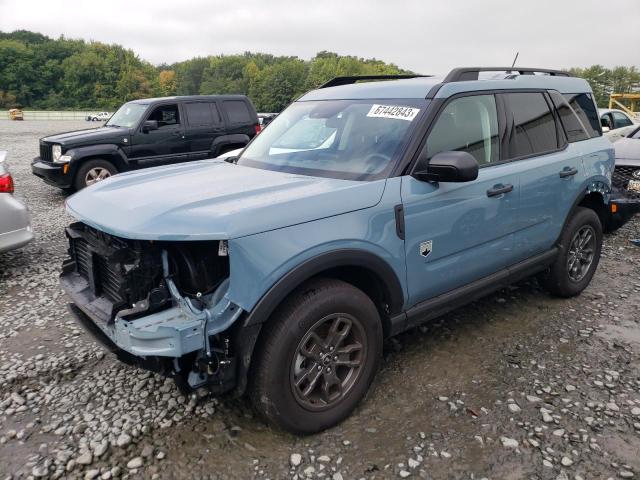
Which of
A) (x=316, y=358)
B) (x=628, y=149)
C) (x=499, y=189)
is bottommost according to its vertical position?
(x=316, y=358)

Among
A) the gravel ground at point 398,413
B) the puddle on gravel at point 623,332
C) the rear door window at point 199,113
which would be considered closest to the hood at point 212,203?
the gravel ground at point 398,413

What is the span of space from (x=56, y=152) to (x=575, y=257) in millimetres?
8563

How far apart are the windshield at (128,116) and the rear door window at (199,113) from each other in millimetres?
837

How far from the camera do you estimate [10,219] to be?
16.3ft

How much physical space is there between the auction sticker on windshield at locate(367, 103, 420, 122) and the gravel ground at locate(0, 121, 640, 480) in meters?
1.65

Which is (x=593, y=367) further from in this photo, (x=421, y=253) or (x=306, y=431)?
(x=306, y=431)

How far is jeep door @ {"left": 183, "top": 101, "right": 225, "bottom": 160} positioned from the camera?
32.7 ft

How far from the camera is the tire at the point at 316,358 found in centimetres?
244

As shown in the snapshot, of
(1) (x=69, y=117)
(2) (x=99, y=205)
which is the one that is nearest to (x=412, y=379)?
(2) (x=99, y=205)

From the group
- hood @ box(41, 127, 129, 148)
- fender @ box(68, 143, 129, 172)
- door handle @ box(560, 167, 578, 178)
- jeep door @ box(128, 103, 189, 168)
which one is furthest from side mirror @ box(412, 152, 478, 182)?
hood @ box(41, 127, 129, 148)

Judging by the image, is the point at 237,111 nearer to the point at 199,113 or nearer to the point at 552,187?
the point at 199,113

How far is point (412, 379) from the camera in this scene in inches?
128

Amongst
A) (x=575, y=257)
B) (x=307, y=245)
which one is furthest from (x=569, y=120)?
(x=307, y=245)

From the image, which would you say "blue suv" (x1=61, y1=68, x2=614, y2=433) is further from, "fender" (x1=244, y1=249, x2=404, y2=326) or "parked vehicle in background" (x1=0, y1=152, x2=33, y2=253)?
"parked vehicle in background" (x1=0, y1=152, x2=33, y2=253)
